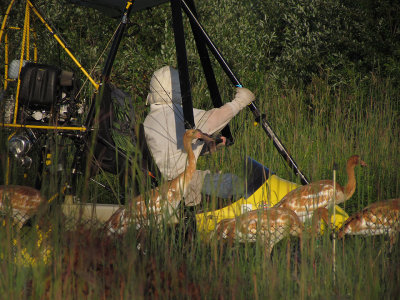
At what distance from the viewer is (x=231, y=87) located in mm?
9594

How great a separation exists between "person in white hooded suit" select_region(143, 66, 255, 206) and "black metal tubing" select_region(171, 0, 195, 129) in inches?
6.7

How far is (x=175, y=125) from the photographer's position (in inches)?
185

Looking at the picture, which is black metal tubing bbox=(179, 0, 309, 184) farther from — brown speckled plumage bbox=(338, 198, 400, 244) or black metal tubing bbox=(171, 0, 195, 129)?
brown speckled plumage bbox=(338, 198, 400, 244)

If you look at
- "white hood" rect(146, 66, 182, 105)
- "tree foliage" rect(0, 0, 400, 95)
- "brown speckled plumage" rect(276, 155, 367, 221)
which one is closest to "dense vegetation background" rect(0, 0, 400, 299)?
"tree foliage" rect(0, 0, 400, 95)

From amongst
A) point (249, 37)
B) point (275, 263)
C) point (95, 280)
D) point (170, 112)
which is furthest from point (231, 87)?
point (95, 280)

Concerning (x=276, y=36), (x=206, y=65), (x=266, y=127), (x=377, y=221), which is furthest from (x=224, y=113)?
(x=276, y=36)

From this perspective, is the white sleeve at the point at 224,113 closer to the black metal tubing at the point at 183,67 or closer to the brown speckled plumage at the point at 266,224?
the black metal tubing at the point at 183,67

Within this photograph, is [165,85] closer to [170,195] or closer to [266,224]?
[170,195]

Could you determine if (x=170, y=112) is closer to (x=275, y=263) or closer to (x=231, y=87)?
(x=275, y=263)

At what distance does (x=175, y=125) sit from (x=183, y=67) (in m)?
0.57

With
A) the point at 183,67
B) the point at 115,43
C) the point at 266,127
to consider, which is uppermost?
the point at 115,43

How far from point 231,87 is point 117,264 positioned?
6.80 m

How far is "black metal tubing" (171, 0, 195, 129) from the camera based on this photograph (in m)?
4.19

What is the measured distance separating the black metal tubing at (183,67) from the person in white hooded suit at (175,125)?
170 mm
